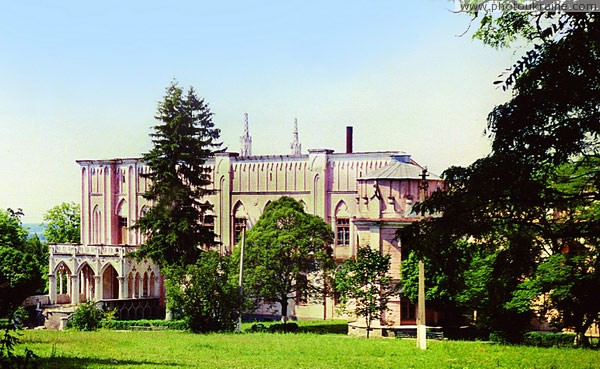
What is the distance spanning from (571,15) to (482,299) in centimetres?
1880

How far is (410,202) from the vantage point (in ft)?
115

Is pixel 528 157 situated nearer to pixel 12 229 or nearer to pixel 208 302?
A: pixel 208 302

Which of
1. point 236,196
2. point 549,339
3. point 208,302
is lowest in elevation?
point 549,339

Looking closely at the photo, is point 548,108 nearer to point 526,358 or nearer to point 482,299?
point 526,358

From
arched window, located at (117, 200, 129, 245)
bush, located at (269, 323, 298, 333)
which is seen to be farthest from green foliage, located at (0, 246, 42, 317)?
arched window, located at (117, 200, 129, 245)

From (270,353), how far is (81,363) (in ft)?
18.3

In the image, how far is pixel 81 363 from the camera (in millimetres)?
16906

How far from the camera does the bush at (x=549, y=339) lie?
2882 cm

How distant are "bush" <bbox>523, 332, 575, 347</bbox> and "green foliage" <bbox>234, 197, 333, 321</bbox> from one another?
9.34 m

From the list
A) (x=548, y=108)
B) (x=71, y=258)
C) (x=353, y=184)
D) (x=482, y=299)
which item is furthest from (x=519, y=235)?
(x=71, y=258)

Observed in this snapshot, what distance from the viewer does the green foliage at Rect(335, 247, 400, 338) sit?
107 ft

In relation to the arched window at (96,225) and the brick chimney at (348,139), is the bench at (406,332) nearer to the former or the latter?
the brick chimney at (348,139)

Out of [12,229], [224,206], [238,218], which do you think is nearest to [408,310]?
[238,218]

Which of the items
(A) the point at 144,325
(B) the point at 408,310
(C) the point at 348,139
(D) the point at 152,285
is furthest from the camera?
(D) the point at 152,285
